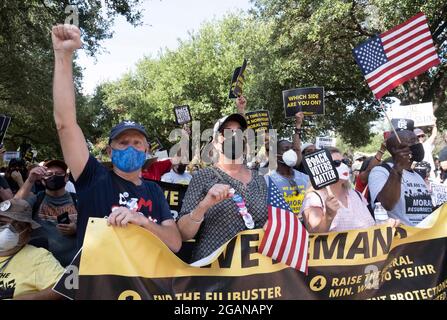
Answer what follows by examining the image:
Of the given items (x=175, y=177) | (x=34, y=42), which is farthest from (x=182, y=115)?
(x=34, y=42)

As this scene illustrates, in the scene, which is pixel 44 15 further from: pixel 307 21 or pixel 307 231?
pixel 307 231

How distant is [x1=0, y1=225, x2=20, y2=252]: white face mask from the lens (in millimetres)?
3229

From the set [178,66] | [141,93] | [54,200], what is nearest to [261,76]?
[178,66]

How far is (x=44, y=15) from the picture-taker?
14.7 metres

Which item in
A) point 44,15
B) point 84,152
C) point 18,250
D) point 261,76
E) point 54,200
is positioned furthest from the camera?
point 261,76

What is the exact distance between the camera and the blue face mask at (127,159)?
3.14m

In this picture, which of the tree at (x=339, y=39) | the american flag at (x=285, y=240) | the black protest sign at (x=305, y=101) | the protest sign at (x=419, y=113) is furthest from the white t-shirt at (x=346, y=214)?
the tree at (x=339, y=39)

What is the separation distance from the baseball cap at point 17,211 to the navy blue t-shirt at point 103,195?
2.00ft

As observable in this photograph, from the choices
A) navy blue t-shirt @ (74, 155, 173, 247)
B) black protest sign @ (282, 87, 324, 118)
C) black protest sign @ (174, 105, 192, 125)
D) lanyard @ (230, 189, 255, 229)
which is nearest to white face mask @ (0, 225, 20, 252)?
navy blue t-shirt @ (74, 155, 173, 247)

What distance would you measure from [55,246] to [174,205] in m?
1.83

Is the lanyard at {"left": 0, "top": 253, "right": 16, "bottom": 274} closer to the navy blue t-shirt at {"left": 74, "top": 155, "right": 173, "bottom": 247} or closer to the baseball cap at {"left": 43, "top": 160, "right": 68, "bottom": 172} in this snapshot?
the navy blue t-shirt at {"left": 74, "top": 155, "right": 173, "bottom": 247}

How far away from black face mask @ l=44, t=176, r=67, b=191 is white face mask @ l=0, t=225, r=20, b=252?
1.70m

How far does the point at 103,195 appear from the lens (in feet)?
9.71

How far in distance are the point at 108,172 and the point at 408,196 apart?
271 centimetres
